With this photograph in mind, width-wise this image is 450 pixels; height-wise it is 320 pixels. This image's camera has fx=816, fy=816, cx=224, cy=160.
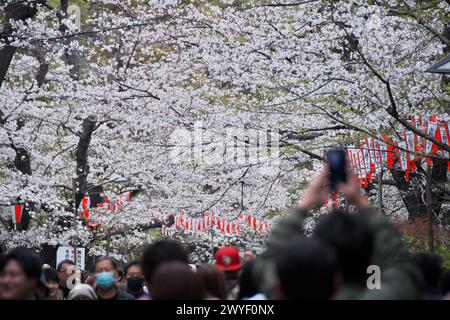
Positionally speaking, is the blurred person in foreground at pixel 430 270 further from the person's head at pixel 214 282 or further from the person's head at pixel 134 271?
the person's head at pixel 134 271

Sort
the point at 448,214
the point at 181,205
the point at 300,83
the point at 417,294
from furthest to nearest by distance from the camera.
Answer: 1. the point at 181,205
2. the point at 448,214
3. the point at 300,83
4. the point at 417,294

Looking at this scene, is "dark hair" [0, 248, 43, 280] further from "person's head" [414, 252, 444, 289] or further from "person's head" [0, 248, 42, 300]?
"person's head" [414, 252, 444, 289]

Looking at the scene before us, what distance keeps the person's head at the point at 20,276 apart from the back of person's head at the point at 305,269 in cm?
242

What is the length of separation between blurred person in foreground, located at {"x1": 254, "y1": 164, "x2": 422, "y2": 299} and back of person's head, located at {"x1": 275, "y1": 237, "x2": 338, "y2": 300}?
9 cm

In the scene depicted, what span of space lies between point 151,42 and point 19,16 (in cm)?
447

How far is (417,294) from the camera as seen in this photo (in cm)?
387

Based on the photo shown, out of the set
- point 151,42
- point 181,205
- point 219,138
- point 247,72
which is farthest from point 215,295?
point 181,205

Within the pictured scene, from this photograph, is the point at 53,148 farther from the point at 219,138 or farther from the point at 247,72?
the point at 247,72

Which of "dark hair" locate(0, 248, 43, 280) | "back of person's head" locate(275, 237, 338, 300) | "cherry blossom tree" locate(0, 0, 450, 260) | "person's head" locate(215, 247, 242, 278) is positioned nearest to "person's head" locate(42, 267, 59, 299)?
A: "dark hair" locate(0, 248, 43, 280)

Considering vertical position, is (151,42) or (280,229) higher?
(151,42)

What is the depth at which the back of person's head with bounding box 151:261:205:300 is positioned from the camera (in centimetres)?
390

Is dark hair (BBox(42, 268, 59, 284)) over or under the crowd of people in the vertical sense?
under
